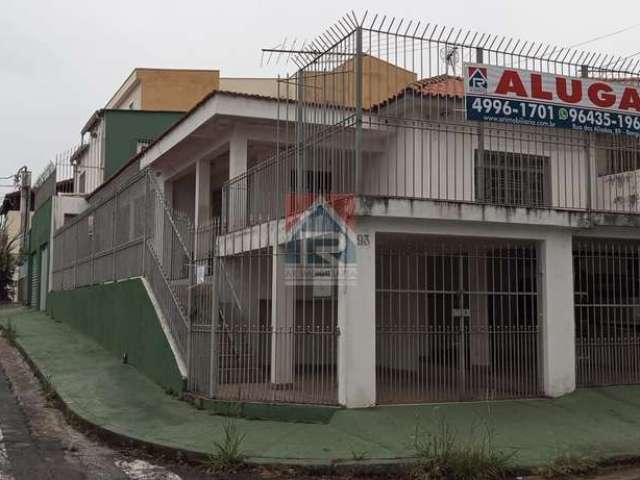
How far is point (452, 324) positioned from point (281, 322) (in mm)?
2379

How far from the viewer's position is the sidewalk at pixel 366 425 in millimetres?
7070

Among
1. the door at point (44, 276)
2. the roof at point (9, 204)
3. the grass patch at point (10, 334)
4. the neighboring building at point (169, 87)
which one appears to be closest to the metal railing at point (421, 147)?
the grass patch at point (10, 334)

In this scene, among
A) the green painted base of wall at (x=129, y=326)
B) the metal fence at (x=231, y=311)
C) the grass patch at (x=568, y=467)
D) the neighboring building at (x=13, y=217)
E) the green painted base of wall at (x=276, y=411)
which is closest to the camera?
the grass patch at (x=568, y=467)

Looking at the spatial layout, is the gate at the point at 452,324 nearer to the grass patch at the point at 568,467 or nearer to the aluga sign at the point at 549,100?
the aluga sign at the point at 549,100

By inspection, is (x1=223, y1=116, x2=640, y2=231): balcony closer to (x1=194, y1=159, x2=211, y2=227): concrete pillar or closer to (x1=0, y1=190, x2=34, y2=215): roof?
(x1=194, y1=159, x2=211, y2=227): concrete pillar

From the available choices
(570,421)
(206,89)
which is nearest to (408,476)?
(570,421)

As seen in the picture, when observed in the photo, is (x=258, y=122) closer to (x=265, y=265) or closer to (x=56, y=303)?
(x=265, y=265)

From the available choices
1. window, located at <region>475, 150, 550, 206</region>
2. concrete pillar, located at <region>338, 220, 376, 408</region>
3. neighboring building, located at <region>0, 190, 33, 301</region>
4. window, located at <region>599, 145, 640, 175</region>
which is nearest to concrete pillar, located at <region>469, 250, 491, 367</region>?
window, located at <region>475, 150, 550, 206</region>

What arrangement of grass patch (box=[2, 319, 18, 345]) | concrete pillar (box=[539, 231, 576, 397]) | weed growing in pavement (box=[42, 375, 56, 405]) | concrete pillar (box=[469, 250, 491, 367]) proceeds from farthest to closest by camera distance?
grass patch (box=[2, 319, 18, 345]) < weed growing in pavement (box=[42, 375, 56, 405]) < concrete pillar (box=[539, 231, 576, 397]) < concrete pillar (box=[469, 250, 491, 367])

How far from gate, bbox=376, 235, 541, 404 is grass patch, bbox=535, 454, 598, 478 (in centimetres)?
264

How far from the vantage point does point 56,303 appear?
→ 2038 centimetres

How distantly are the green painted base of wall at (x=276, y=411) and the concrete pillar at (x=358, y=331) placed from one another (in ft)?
0.97

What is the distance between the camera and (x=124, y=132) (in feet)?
81.8

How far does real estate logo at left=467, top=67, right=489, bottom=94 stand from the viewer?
31.8 ft
